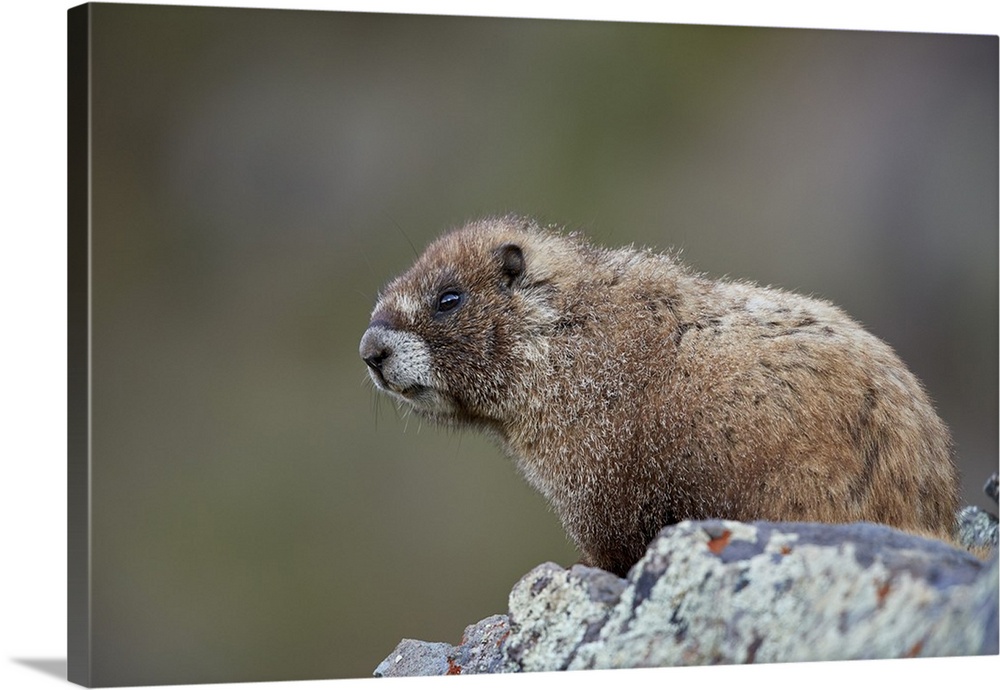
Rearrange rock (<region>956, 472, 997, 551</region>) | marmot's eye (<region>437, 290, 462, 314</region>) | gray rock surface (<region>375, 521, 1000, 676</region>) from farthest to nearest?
rock (<region>956, 472, 997, 551</region>) → marmot's eye (<region>437, 290, 462, 314</region>) → gray rock surface (<region>375, 521, 1000, 676</region>)

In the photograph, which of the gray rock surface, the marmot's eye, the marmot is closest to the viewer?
the gray rock surface

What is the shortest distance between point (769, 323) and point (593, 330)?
108cm

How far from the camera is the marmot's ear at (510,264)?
9.45 meters

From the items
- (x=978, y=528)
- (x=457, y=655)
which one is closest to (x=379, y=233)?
(x=457, y=655)

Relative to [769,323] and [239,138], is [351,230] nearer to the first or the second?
[239,138]

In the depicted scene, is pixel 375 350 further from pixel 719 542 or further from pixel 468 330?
pixel 719 542

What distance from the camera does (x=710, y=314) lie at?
30.4ft

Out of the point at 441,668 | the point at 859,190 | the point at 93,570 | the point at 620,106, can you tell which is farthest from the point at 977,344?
the point at 93,570

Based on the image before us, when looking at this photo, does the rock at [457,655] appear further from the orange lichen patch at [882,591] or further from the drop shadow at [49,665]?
the orange lichen patch at [882,591]

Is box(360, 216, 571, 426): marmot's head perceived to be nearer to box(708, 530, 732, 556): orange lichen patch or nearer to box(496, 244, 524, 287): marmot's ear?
box(496, 244, 524, 287): marmot's ear

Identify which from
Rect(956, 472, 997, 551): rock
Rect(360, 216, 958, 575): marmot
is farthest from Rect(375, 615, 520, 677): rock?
Rect(956, 472, 997, 551): rock

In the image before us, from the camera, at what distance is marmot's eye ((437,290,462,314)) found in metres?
9.41

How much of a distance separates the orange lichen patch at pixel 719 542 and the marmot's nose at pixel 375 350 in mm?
2330

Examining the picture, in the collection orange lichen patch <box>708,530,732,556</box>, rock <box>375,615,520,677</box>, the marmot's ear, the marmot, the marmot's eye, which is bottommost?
rock <box>375,615,520,677</box>
